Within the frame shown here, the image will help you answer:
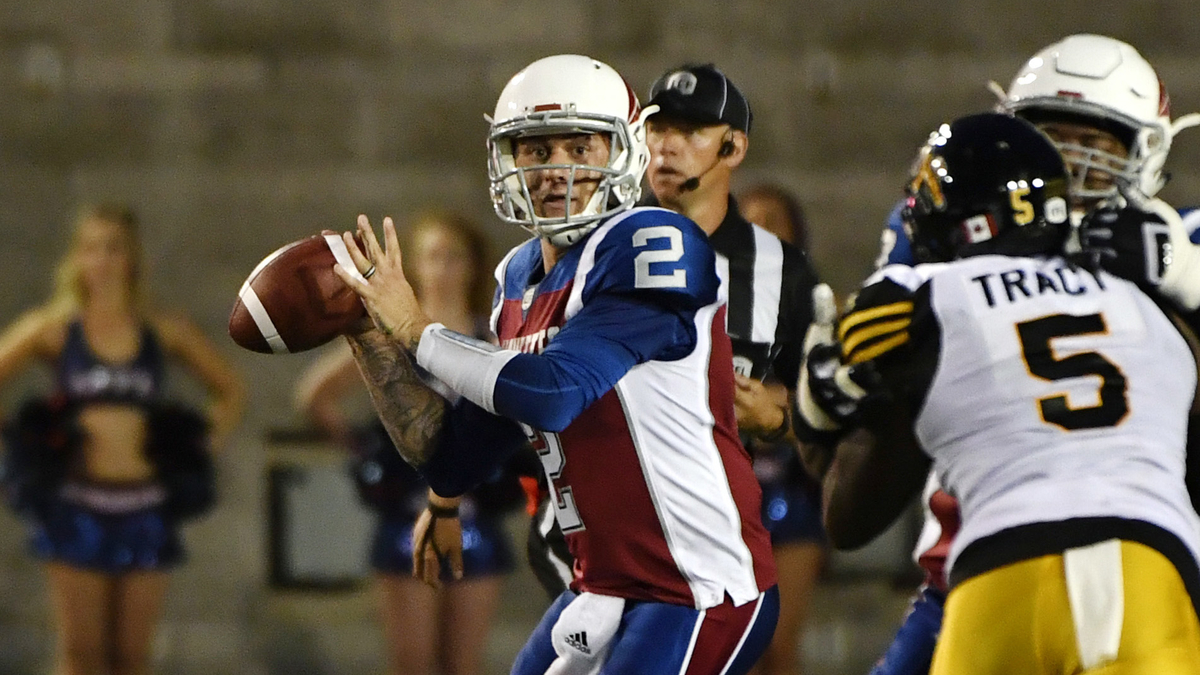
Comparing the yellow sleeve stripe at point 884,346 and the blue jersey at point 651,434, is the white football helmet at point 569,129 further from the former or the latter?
the yellow sleeve stripe at point 884,346

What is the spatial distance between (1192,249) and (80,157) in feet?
15.9

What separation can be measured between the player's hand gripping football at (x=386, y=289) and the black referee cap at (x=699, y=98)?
1155mm

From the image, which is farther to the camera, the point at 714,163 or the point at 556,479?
the point at 714,163

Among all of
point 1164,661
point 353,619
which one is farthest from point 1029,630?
point 353,619

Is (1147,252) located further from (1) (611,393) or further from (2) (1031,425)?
(1) (611,393)

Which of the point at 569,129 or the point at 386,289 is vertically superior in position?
the point at 569,129

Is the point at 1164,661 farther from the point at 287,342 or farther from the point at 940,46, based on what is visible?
the point at 940,46

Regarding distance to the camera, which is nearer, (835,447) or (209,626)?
(835,447)

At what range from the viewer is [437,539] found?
3309 mm

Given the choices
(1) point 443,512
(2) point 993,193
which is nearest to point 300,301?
(1) point 443,512

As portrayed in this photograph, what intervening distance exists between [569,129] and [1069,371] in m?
0.92

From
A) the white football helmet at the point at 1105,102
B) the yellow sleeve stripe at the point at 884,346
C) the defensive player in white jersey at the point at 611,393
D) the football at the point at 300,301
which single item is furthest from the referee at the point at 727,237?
the yellow sleeve stripe at the point at 884,346

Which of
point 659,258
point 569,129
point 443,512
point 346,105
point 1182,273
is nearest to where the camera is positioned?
point 659,258

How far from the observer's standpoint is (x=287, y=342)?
2934mm
